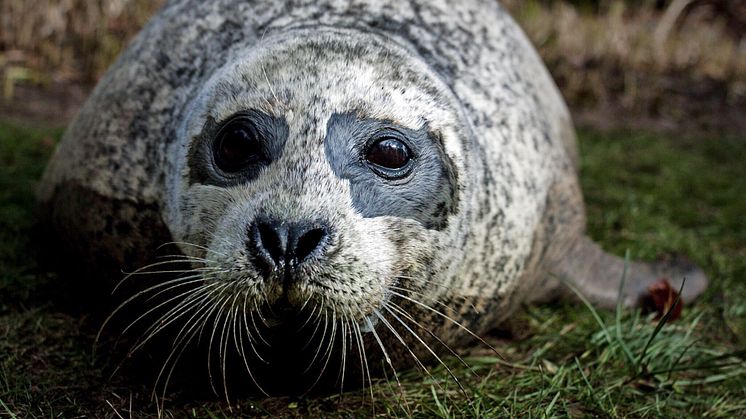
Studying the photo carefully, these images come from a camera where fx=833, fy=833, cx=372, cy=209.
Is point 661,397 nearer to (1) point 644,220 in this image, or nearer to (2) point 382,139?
(2) point 382,139

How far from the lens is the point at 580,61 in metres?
9.14

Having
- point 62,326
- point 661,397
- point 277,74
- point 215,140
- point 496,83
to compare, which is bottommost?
point 62,326

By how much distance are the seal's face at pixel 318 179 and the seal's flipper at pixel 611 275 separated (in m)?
1.22

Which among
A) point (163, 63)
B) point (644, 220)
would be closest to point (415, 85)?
point (163, 63)

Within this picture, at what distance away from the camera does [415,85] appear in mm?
2598

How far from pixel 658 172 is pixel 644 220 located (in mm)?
1487

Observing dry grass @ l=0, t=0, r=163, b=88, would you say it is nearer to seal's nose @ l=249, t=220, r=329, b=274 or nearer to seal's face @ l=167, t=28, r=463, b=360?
seal's face @ l=167, t=28, r=463, b=360

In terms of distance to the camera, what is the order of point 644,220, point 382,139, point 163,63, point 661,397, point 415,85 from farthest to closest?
point 644,220 → point 163,63 → point 661,397 → point 415,85 → point 382,139

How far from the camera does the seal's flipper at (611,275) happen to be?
364 centimetres

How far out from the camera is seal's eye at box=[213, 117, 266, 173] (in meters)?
2.37

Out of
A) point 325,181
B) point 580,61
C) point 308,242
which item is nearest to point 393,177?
point 325,181

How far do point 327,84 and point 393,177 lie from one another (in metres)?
0.33

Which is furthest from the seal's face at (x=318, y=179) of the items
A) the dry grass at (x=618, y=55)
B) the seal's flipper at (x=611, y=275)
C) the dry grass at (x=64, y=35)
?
the dry grass at (x=618, y=55)

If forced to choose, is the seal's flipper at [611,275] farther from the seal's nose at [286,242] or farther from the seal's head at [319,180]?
the seal's nose at [286,242]
